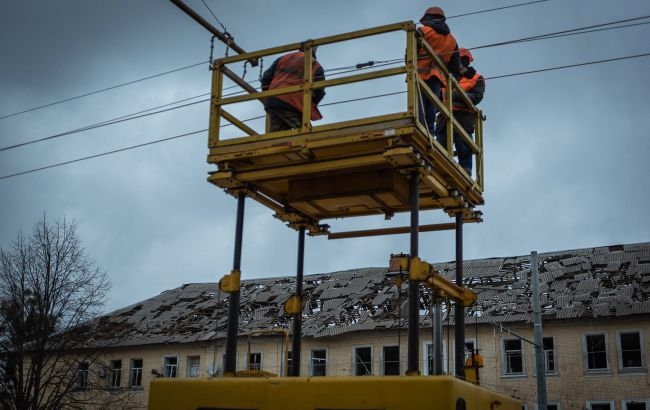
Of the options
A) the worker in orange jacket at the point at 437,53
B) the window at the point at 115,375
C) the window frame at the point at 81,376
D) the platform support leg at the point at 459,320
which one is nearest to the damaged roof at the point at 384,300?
the window at the point at 115,375

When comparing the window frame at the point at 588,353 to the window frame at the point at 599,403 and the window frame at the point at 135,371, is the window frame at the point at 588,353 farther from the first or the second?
the window frame at the point at 135,371

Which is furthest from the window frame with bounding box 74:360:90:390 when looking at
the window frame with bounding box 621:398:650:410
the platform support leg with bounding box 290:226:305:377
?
the platform support leg with bounding box 290:226:305:377

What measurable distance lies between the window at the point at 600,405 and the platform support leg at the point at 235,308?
2833 centimetres

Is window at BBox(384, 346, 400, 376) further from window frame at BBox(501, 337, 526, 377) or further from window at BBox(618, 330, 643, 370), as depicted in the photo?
window at BBox(618, 330, 643, 370)

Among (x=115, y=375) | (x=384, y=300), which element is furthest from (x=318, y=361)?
(x=115, y=375)

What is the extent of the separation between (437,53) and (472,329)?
27.7m

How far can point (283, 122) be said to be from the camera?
10336 mm

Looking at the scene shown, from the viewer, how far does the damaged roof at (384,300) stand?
118 feet

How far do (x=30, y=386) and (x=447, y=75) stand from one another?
29888mm

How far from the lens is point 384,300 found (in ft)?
131

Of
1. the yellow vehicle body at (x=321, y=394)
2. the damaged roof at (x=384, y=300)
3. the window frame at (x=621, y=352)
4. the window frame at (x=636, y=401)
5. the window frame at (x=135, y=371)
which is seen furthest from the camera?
the window frame at (x=135, y=371)

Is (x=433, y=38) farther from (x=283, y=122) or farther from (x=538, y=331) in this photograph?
(x=538, y=331)

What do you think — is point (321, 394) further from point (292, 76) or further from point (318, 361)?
point (318, 361)

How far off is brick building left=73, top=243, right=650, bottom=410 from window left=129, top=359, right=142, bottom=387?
2.3 inches
